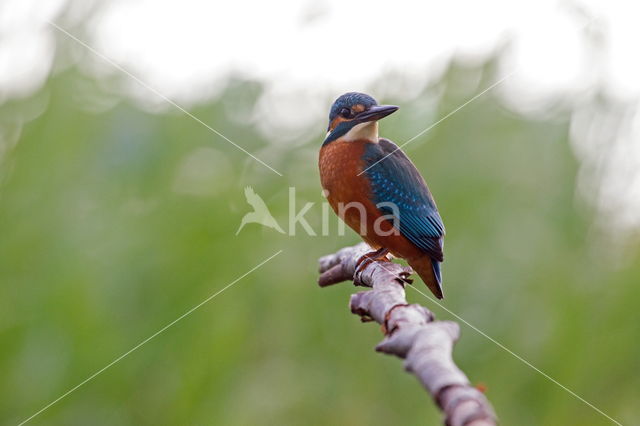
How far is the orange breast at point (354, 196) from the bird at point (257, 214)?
32 centimetres

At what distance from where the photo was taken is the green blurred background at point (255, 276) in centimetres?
181

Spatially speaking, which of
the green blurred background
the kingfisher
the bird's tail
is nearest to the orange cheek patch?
the kingfisher

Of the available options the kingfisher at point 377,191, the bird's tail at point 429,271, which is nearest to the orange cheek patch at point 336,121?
the kingfisher at point 377,191

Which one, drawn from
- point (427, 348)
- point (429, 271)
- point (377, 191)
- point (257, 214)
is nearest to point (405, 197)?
point (377, 191)

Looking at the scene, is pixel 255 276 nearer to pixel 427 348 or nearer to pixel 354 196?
pixel 354 196

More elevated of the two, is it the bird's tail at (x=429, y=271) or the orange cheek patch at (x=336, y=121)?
the orange cheek patch at (x=336, y=121)

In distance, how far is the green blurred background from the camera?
5.95 ft

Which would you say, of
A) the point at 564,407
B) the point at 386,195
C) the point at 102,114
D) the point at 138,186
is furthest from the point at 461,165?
the point at 102,114

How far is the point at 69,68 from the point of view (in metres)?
2.37

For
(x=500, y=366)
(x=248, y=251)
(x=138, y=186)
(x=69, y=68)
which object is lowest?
(x=500, y=366)

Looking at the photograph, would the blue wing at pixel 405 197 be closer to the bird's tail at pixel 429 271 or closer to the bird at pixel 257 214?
the bird's tail at pixel 429 271

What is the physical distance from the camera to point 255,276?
207 cm

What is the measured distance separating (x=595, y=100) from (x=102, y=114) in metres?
1.55

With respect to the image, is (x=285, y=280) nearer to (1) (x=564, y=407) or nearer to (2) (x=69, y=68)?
(1) (x=564, y=407)
